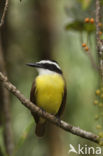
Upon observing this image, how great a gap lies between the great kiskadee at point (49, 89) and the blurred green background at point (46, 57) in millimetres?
825

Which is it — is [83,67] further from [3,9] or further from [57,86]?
[3,9]

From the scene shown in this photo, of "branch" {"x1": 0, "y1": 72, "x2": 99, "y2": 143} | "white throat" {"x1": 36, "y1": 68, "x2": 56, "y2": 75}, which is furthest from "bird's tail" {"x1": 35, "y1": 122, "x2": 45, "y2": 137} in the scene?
"branch" {"x1": 0, "y1": 72, "x2": 99, "y2": 143}

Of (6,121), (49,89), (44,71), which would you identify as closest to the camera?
(49,89)

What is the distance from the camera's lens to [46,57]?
214 inches

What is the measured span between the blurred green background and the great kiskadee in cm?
82

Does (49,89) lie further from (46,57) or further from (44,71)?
(46,57)

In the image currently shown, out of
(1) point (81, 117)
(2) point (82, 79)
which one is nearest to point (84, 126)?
(1) point (81, 117)

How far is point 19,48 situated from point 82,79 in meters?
1.13

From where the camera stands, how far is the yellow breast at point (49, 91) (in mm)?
4316

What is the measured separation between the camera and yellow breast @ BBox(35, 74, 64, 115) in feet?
14.2

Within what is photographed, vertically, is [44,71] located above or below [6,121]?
above

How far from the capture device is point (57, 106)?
445cm

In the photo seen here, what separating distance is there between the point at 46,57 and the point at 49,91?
1213 mm

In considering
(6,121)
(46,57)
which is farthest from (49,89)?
(46,57)
